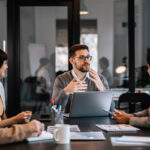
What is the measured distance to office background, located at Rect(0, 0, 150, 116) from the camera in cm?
514

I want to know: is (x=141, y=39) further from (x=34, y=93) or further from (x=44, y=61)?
(x=34, y=93)

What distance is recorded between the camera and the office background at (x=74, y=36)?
5137 mm

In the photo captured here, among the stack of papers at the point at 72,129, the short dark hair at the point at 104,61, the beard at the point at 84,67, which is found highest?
the short dark hair at the point at 104,61

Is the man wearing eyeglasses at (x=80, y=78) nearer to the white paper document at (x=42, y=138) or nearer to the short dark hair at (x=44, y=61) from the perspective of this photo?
the white paper document at (x=42, y=138)

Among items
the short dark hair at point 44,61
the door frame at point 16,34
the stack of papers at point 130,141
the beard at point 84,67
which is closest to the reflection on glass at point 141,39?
the door frame at point 16,34

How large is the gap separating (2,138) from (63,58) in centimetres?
364

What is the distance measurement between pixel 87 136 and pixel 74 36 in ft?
11.1

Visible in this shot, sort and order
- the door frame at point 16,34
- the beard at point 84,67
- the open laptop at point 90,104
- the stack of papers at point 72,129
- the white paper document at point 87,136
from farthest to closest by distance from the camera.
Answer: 1. the door frame at point 16,34
2. the beard at point 84,67
3. the open laptop at point 90,104
4. the stack of papers at point 72,129
5. the white paper document at point 87,136


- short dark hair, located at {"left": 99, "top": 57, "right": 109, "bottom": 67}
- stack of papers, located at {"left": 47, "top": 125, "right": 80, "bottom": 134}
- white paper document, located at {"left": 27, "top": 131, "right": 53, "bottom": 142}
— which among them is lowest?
stack of papers, located at {"left": 47, "top": 125, "right": 80, "bottom": 134}

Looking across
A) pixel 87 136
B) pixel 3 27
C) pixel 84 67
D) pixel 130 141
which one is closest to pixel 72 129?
pixel 87 136

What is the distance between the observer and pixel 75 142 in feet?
5.77

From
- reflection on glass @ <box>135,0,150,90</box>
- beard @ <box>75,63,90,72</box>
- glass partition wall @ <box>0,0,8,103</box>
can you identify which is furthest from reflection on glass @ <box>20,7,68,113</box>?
beard @ <box>75,63,90,72</box>

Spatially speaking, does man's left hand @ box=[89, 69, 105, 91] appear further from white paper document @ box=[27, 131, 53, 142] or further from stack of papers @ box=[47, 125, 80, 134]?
white paper document @ box=[27, 131, 53, 142]

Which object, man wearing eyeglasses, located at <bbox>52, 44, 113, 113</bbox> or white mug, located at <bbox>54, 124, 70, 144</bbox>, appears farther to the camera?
man wearing eyeglasses, located at <bbox>52, 44, 113, 113</bbox>
